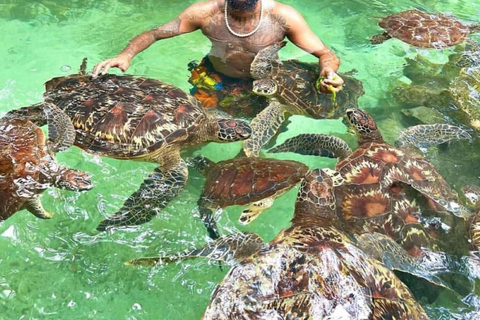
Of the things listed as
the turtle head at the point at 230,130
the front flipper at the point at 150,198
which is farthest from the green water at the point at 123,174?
the turtle head at the point at 230,130

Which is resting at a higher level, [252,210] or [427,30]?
[427,30]

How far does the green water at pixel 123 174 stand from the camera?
8.68 ft

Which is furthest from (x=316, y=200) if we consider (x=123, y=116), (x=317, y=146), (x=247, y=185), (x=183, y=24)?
(x=183, y=24)

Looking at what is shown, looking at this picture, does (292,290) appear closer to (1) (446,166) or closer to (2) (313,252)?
(2) (313,252)

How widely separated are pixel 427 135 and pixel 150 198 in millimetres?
2399

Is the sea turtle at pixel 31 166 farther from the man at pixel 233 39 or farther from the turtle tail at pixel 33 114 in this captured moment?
the man at pixel 233 39

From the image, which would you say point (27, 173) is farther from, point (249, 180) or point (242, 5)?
point (242, 5)

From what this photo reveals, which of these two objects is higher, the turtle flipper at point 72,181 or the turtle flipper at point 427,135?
the turtle flipper at point 72,181

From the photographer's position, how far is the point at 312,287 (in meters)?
1.95

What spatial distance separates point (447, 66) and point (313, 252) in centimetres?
350

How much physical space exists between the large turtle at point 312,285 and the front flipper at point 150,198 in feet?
3.09

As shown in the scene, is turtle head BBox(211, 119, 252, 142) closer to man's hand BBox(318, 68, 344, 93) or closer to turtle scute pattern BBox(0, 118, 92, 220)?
man's hand BBox(318, 68, 344, 93)

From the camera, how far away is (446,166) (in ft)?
11.8

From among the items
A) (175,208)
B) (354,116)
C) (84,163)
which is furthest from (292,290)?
(84,163)
